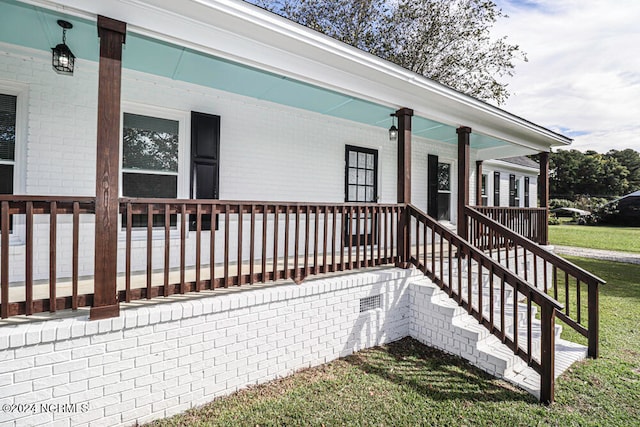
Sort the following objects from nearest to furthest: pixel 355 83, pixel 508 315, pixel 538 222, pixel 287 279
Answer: pixel 287 279, pixel 355 83, pixel 508 315, pixel 538 222

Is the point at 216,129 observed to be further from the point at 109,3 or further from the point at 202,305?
the point at 202,305

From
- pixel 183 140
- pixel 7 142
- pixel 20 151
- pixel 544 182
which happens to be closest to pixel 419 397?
pixel 183 140

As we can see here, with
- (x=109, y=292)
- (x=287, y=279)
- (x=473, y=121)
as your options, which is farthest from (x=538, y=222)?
(x=109, y=292)

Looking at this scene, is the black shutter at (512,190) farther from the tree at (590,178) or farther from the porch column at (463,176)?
the tree at (590,178)

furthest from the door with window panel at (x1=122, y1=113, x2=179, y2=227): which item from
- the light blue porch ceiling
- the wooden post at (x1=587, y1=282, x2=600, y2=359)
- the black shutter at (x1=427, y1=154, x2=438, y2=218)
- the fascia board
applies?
the fascia board

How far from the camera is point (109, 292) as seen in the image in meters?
2.59

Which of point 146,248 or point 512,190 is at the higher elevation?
point 512,190

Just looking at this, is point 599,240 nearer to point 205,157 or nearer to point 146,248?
point 205,157

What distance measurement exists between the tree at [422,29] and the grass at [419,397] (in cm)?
1118

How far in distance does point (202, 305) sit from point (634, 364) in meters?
4.96

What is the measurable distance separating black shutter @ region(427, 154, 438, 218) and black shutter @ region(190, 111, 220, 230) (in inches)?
208

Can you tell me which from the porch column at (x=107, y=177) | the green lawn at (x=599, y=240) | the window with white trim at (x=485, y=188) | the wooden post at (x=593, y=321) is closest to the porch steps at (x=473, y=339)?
the wooden post at (x=593, y=321)

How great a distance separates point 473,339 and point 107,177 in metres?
4.09

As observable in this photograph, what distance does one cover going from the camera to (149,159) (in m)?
4.33
